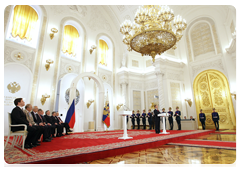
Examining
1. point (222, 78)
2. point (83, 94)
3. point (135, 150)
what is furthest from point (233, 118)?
point (83, 94)

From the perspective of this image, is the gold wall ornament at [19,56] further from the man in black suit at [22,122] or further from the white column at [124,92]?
the white column at [124,92]

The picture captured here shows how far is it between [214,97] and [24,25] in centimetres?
1193

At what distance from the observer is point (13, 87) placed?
680 centimetres

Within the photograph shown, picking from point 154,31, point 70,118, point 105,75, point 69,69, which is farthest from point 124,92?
point 154,31

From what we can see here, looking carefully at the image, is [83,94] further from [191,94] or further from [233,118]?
[233,118]

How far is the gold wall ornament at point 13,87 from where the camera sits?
6.68 metres

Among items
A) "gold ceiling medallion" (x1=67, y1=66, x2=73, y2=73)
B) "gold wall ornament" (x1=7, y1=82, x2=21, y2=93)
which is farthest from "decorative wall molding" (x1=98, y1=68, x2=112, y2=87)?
"gold wall ornament" (x1=7, y1=82, x2=21, y2=93)

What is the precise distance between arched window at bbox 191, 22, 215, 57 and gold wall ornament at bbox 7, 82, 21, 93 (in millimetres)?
11160

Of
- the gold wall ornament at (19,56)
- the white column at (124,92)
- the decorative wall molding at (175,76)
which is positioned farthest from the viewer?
the white column at (124,92)

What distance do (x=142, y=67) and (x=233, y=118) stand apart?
707 cm

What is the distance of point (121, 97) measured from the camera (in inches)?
448

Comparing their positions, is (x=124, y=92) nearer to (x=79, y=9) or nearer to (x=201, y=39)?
(x=201, y=39)

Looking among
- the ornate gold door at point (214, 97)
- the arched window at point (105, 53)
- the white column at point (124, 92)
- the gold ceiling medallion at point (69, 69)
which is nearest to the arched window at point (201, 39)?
the ornate gold door at point (214, 97)

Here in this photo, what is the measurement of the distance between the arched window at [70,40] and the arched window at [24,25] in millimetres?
1657
